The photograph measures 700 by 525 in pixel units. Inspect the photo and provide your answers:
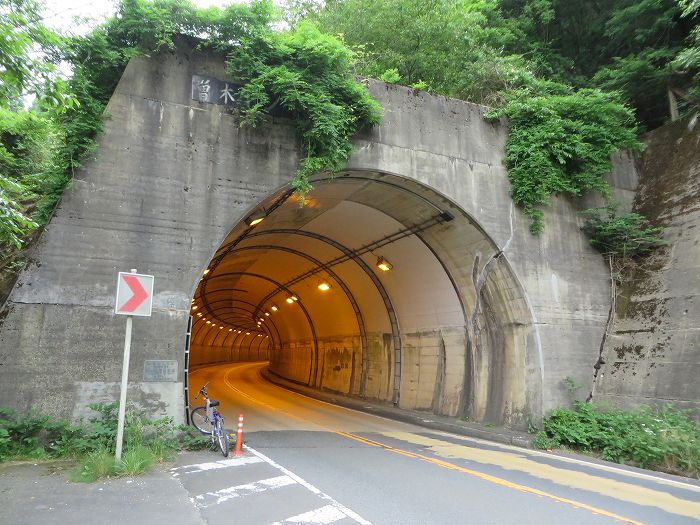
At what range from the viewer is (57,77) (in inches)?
219

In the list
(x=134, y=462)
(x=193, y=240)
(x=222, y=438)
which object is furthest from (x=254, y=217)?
(x=134, y=462)

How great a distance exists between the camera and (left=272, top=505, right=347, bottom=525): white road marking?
16.5ft

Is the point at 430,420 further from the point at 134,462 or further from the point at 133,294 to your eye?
the point at 133,294

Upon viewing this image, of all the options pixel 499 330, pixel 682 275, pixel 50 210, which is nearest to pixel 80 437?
pixel 50 210

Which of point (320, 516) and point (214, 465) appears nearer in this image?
point (320, 516)

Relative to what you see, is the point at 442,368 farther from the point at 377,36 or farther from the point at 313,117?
the point at 377,36

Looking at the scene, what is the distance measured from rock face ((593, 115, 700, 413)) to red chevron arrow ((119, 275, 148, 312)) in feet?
33.5

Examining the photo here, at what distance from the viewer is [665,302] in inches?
455

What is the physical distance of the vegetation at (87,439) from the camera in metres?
6.95

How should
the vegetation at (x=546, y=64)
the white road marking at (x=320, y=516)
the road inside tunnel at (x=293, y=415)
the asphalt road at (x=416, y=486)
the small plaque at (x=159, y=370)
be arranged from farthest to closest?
1. the vegetation at (x=546, y=64)
2. the road inside tunnel at (x=293, y=415)
3. the small plaque at (x=159, y=370)
4. the asphalt road at (x=416, y=486)
5. the white road marking at (x=320, y=516)

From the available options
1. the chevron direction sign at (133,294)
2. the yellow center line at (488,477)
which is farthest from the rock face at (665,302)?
the chevron direction sign at (133,294)

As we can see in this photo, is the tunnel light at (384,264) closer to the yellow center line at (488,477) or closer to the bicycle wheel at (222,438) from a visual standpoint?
the yellow center line at (488,477)

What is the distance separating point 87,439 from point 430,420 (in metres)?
8.65

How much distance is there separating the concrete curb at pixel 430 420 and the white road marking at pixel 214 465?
5.78 metres
